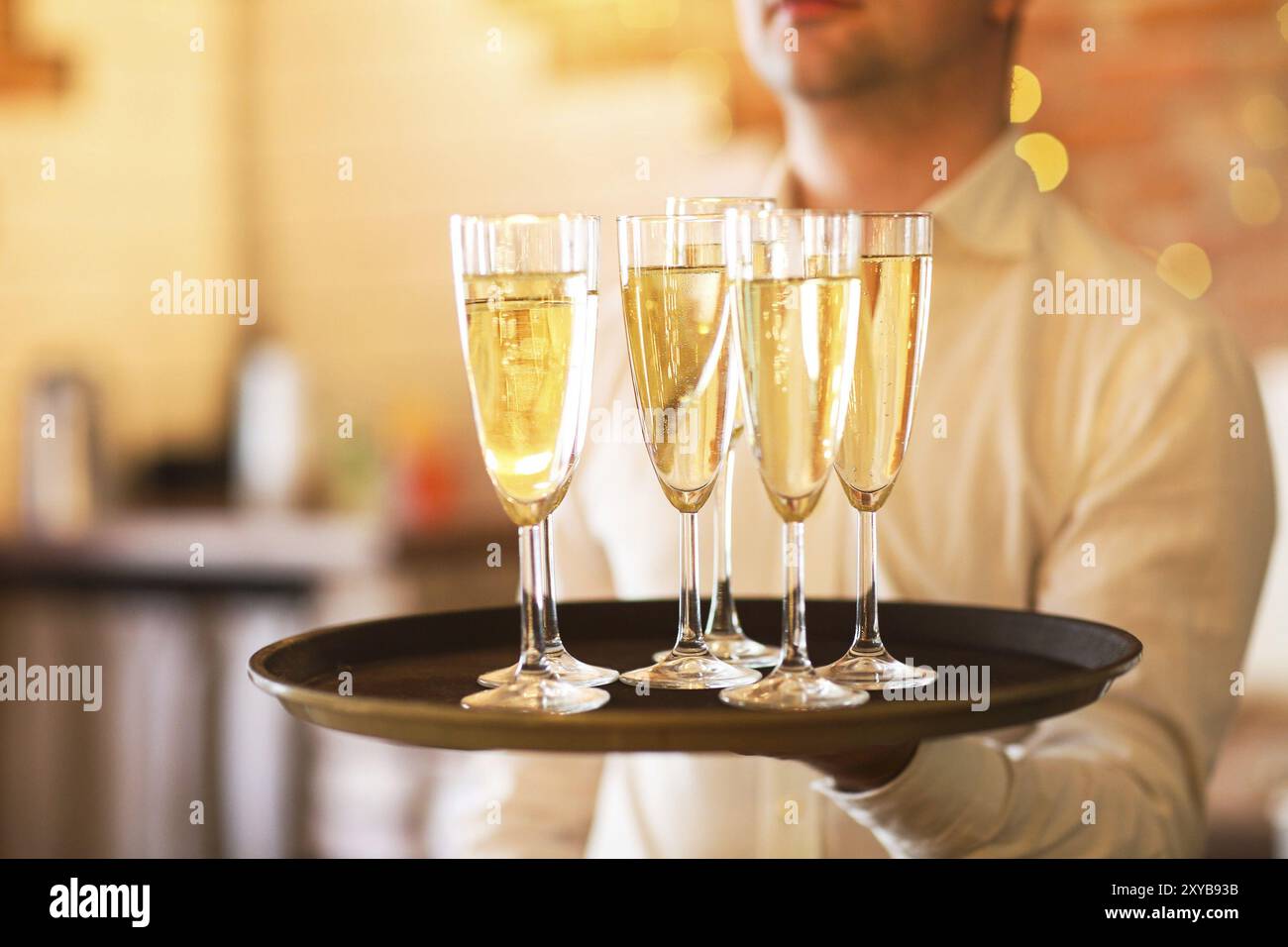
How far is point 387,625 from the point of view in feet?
3.41

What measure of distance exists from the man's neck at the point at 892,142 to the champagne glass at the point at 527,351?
734 millimetres

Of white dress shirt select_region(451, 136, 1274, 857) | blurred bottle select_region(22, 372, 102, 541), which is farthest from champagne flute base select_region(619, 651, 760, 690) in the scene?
blurred bottle select_region(22, 372, 102, 541)

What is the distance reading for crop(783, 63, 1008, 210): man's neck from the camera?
156 cm

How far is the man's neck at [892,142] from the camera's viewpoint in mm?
1558

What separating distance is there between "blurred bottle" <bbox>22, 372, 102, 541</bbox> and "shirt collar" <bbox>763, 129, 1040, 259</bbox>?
238 cm

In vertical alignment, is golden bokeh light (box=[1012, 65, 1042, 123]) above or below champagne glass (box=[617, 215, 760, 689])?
Result: above

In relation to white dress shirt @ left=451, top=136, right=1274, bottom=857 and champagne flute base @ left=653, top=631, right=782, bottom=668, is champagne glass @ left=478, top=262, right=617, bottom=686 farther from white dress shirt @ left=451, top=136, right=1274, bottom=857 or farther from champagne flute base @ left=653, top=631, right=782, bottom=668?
white dress shirt @ left=451, top=136, right=1274, bottom=857

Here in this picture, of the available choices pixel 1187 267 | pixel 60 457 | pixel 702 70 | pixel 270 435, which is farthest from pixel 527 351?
pixel 60 457

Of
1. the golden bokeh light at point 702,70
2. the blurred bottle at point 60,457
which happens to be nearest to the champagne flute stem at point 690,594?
the golden bokeh light at point 702,70

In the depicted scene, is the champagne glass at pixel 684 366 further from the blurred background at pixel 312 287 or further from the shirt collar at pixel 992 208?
the blurred background at pixel 312 287
